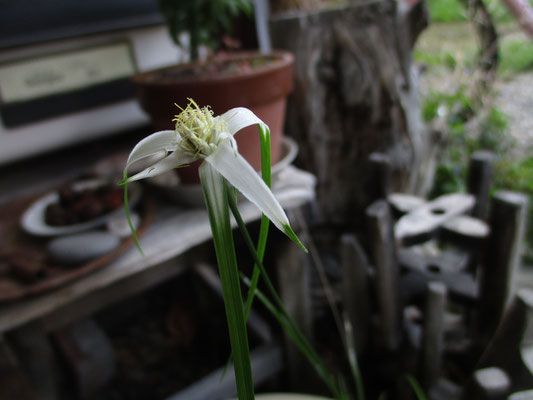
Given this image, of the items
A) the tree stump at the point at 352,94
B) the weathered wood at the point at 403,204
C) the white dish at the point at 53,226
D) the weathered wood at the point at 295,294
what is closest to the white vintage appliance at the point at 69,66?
the white dish at the point at 53,226

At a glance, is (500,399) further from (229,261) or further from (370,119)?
(370,119)

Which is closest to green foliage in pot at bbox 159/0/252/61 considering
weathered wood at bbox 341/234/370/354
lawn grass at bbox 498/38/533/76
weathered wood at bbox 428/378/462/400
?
weathered wood at bbox 341/234/370/354

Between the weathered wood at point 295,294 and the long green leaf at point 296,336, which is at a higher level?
the long green leaf at point 296,336

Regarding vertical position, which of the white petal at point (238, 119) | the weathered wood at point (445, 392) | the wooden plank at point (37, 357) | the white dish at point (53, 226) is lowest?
the weathered wood at point (445, 392)

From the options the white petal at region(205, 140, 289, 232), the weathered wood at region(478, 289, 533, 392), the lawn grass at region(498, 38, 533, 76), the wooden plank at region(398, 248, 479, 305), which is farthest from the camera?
the lawn grass at region(498, 38, 533, 76)

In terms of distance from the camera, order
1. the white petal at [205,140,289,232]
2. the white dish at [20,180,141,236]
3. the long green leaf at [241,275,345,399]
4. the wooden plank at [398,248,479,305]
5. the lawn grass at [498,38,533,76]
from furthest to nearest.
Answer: the lawn grass at [498,38,533,76] < the wooden plank at [398,248,479,305] < the white dish at [20,180,141,236] < the long green leaf at [241,275,345,399] < the white petal at [205,140,289,232]

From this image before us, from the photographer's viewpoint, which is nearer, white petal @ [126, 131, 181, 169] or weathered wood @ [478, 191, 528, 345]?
white petal @ [126, 131, 181, 169]

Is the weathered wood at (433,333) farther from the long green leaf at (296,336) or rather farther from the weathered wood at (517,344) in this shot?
the long green leaf at (296,336)

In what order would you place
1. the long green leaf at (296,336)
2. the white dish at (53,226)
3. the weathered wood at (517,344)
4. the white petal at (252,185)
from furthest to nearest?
1. the white dish at (53,226)
2. the weathered wood at (517,344)
3. the long green leaf at (296,336)
4. the white petal at (252,185)

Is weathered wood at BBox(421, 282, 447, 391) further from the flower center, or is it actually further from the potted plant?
the flower center
